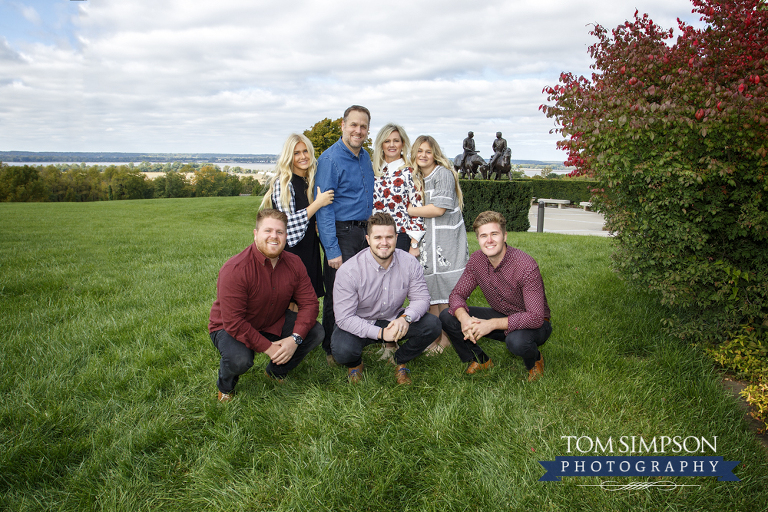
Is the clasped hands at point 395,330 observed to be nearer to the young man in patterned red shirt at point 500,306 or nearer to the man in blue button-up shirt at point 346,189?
the young man in patterned red shirt at point 500,306

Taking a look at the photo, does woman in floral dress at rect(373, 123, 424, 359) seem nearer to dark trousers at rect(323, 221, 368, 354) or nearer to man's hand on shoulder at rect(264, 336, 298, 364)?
dark trousers at rect(323, 221, 368, 354)

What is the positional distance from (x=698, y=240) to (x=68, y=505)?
4326mm

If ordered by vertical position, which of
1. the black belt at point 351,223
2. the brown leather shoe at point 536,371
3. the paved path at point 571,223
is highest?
the black belt at point 351,223

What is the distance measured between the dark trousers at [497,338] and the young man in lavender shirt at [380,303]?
0.15 m

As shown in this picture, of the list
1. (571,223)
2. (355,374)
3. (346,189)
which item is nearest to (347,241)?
(346,189)

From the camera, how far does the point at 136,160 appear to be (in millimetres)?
59906

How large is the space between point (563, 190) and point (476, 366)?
26254mm

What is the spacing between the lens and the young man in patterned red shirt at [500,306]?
3293 millimetres

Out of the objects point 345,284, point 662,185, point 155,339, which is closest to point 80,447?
point 155,339

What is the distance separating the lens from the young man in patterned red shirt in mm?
3293

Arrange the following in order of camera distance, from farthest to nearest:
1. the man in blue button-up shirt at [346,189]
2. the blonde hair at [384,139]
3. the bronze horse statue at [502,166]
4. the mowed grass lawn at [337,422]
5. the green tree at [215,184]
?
the green tree at [215,184] → the bronze horse statue at [502,166] → the blonde hair at [384,139] → the man in blue button-up shirt at [346,189] → the mowed grass lawn at [337,422]

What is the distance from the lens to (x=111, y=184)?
1889 inches


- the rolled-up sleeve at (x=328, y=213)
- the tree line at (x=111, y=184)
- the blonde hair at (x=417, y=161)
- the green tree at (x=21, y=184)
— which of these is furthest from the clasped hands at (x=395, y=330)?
the green tree at (x=21, y=184)

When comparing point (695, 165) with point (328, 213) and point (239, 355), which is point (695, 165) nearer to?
point (328, 213)
